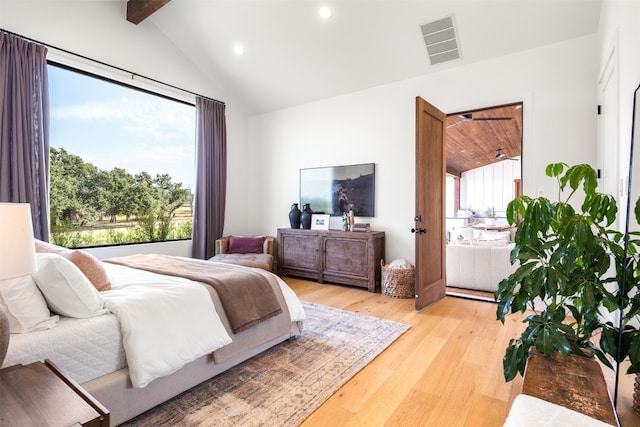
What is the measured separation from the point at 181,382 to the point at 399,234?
314 centimetres

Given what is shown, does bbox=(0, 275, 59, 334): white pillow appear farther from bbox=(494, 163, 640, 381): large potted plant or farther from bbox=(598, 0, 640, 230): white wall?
bbox=(598, 0, 640, 230): white wall

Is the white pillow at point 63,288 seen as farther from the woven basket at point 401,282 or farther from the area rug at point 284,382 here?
the woven basket at point 401,282

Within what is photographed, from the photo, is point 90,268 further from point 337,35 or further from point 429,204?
point 337,35

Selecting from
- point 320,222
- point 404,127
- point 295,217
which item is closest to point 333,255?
point 320,222

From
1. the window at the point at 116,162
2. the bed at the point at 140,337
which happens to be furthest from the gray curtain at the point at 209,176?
the bed at the point at 140,337

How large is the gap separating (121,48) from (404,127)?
363 centimetres

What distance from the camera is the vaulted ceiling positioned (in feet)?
10.4

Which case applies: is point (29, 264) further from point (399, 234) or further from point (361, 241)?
point (399, 234)

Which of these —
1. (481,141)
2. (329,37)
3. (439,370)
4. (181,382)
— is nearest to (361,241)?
(439,370)

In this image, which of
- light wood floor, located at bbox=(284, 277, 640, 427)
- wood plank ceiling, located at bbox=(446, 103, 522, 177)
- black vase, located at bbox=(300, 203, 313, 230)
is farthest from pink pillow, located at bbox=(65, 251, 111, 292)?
wood plank ceiling, located at bbox=(446, 103, 522, 177)

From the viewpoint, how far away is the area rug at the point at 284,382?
168cm

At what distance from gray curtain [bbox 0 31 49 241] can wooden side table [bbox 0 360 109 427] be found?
2.82 m

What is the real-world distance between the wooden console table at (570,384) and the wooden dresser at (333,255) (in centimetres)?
255

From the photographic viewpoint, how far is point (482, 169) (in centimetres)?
1186
